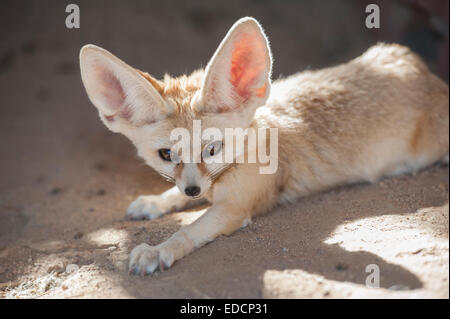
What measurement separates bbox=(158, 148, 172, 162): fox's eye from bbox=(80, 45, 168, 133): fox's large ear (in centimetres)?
21

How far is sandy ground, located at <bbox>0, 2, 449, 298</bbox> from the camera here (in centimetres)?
248

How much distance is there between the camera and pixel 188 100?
307 centimetres

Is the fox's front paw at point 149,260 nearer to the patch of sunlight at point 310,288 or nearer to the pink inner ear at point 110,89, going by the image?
the patch of sunlight at point 310,288

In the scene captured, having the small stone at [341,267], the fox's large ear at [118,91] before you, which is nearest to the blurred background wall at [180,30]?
the fox's large ear at [118,91]

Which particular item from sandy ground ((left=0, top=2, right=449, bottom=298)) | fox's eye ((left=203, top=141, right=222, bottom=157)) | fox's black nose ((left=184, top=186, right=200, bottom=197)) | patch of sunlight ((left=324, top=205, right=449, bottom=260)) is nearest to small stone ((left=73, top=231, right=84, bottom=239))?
sandy ground ((left=0, top=2, right=449, bottom=298))

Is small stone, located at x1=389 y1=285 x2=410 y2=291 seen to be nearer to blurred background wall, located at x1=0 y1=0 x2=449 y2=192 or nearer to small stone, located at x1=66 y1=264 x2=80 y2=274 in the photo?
small stone, located at x1=66 y1=264 x2=80 y2=274

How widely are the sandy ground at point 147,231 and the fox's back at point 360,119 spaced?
215mm

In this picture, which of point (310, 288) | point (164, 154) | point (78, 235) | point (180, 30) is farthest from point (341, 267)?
point (180, 30)

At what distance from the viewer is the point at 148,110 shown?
9.95ft

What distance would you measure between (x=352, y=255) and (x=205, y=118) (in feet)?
4.02
